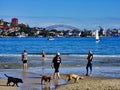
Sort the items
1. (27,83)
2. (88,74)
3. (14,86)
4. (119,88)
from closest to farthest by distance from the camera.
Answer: (119,88), (14,86), (27,83), (88,74)

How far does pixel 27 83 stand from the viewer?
23562mm

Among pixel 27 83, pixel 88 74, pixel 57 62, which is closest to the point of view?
pixel 27 83

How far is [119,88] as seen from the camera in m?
20.5

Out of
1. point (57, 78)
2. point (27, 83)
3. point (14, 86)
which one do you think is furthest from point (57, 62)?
point (14, 86)

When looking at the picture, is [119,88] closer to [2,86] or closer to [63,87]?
[63,87]

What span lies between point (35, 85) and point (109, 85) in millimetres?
3869

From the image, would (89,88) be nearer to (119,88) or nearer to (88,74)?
(119,88)

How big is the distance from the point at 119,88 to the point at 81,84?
2446 millimetres

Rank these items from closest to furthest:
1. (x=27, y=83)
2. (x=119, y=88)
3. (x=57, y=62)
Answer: (x=119, y=88), (x=27, y=83), (x=57, y=62)

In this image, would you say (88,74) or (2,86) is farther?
(88,74)

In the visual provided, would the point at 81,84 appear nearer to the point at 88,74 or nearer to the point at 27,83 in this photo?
the point at 27,83

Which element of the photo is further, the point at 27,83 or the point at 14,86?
the point at 27,83

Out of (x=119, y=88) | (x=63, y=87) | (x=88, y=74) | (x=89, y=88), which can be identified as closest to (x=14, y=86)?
(x=63, y=87)

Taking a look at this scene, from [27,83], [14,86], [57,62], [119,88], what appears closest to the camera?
[119,88]
